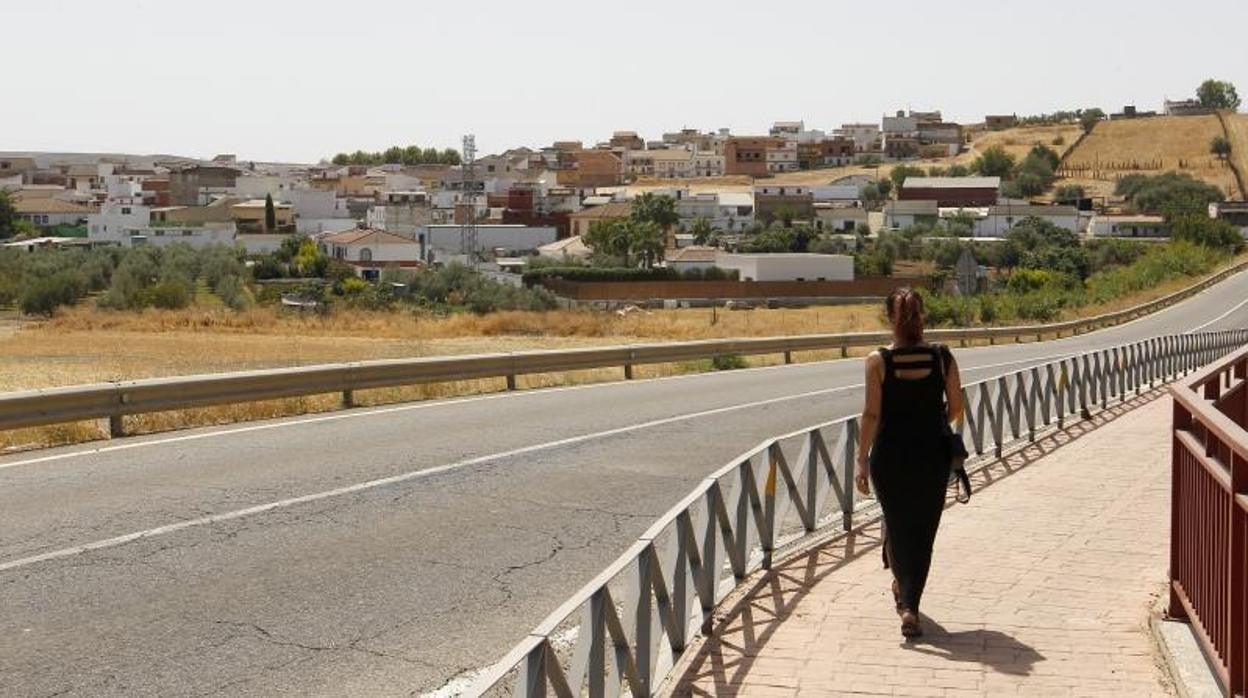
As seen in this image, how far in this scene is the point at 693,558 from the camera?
8.04m

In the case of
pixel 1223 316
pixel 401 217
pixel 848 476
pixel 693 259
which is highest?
pixel 401 217

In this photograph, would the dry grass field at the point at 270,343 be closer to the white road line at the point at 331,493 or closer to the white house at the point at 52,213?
the white road line at the point at 331,493

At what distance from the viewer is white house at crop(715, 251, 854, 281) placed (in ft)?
346

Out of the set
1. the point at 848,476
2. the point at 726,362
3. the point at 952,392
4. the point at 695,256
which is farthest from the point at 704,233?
the point at 952,392

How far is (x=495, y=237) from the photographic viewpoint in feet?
482

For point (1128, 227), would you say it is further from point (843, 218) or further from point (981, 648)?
point (981, 648)

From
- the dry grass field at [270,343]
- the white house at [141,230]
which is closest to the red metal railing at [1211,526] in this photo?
the dry grass field at [270,343]

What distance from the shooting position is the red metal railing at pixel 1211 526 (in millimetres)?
5973

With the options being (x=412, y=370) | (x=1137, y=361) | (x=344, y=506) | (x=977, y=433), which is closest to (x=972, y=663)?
(x=344, y=506)

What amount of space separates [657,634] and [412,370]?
15.4 metres

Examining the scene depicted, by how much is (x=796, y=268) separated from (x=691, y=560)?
9836 cm

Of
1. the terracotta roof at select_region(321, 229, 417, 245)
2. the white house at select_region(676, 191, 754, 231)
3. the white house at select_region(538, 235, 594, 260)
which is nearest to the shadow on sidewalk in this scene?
the terracotta roof at select_region(321, 229, 417, 245)

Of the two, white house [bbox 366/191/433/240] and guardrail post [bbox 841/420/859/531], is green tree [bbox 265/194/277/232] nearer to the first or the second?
white house [bbox 366/191/433/240]

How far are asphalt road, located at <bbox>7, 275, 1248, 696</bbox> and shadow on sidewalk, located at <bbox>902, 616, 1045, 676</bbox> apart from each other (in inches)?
88.5
